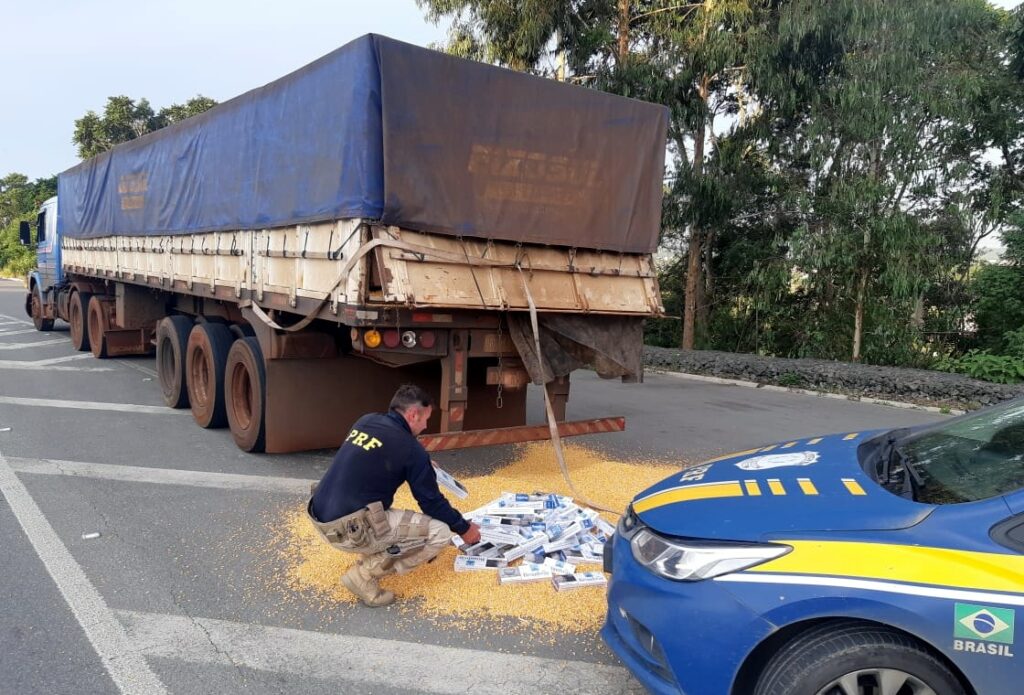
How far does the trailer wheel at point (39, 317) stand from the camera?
51.8 ft

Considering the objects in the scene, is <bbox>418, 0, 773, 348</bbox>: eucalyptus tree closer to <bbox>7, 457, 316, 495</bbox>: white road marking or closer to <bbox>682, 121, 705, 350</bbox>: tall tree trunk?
<bbox>682, 121, 705, 350</bbox>: tall tree trunk

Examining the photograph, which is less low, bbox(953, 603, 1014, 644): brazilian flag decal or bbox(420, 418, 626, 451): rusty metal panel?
bbox(953, 603, 1014, 644): brazilian flag decal

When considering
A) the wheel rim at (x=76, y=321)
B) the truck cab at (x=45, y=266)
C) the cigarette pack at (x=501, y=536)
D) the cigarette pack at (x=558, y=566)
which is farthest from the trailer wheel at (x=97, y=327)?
the cigarette pack at (x=558, y=566)

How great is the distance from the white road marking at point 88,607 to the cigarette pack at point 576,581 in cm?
195

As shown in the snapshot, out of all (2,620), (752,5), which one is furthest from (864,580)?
(752,5)

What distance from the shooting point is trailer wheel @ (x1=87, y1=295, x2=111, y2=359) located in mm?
11844

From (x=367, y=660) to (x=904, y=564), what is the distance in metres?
2.27

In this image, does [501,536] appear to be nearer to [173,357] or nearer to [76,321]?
[173,357]

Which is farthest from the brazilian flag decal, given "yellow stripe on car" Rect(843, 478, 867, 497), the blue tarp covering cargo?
the blue tarp covering cargo

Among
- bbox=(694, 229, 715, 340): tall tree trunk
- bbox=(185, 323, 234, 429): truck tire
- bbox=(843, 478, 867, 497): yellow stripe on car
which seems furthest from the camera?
bbox=(694, 229, 715, 340): tall tree trunk

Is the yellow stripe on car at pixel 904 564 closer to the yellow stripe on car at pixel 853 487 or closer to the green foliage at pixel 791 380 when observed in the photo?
the yellow stripe on car at pixel 853 487

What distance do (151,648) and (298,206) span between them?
3432mm

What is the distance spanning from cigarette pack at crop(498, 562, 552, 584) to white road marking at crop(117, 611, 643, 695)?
684mm

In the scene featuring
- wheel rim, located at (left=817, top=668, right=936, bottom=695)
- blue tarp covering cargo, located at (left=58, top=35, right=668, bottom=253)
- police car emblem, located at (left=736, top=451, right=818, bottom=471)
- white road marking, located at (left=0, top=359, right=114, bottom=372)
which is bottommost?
white road marking, located at (left=0, top=359, right=114, bottom=372)
